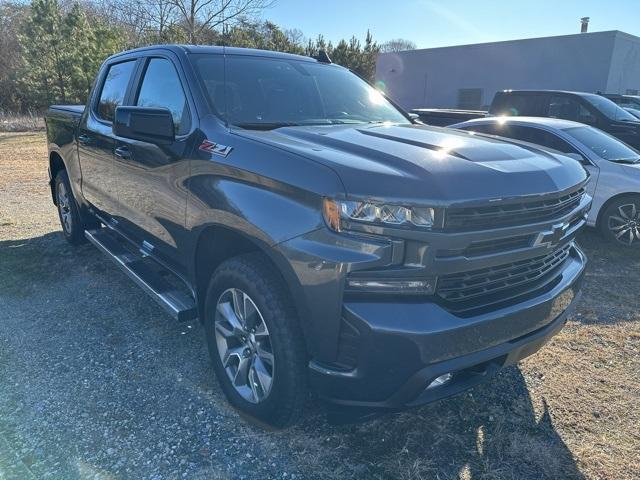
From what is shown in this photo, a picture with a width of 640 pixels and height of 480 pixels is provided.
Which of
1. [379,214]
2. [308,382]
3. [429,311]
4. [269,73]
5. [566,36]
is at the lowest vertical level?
[308,382]

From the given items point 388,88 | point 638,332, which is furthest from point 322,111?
point 388,88

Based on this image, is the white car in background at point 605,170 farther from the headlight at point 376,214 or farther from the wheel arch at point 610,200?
the headlight at point 376,214

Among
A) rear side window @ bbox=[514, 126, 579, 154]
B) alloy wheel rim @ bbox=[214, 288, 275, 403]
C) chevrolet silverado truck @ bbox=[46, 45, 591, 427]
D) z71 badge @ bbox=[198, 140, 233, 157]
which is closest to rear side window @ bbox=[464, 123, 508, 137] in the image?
rear side window @ bbox=[514, 126, 579, 154]

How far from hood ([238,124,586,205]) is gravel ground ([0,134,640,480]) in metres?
1.35

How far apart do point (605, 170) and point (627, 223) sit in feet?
2.24

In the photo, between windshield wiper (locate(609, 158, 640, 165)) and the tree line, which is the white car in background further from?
the tree line

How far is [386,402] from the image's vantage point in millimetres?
2086

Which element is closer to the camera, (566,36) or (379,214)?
A: (379,214)

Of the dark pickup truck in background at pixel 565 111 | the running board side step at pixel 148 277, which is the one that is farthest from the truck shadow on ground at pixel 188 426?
the dark pickup truck in background at pixel 565 111

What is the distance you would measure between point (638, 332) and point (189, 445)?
3.45 meters

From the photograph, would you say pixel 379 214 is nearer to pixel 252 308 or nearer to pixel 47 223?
pixel 252 308

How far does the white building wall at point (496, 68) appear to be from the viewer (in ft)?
65.8

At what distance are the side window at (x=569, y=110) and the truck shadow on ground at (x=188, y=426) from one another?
23.7 ft

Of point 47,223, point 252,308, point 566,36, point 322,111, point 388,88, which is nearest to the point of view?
point 252,308
